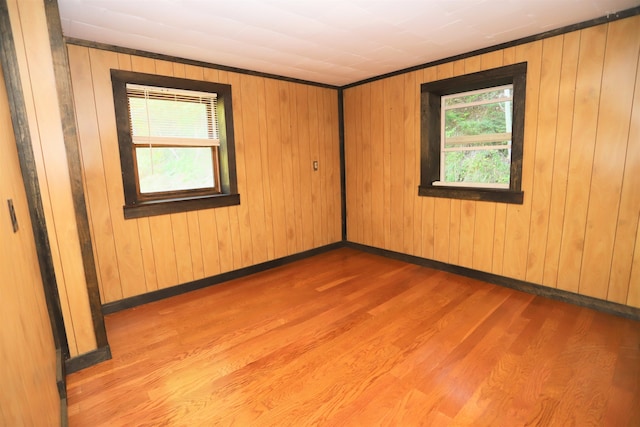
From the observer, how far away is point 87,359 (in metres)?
2.22

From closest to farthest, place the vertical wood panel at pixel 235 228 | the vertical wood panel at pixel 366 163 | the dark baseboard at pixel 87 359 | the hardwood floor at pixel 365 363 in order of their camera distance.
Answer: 1. the hardwood floor at pixel 365 363
2. the dark baseboard at pixel 87 359
3. the vertical wood panel at pixel 235 228
4. the vertical wood panel at pixel 366 163

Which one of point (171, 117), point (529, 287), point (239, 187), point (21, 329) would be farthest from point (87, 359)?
point (529, 287)

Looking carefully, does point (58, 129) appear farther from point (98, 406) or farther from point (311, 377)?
point (311, 377)

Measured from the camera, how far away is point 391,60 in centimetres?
353

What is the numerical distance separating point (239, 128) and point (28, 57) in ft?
6.49

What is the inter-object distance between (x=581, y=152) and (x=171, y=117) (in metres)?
3.90

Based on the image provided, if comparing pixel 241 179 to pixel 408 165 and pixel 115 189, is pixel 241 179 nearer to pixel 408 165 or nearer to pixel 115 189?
pixel 115 189

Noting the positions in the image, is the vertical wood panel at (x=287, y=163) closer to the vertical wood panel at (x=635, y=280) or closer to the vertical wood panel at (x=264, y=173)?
the vertical wood panel at (x=264, y=173)

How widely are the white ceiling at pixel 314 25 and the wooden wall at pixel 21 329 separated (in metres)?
1.16

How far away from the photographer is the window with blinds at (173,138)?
3105 millimetres

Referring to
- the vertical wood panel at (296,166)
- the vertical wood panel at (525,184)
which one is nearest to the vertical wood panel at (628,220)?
the vertical wood panel at (525,184)

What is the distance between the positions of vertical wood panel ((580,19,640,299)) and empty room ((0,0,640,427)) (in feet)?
0.05

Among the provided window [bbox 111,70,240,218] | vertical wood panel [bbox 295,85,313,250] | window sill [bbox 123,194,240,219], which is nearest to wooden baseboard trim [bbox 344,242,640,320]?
vertical wood panel [bbox 295,85,313,250]

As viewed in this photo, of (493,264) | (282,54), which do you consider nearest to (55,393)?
(282,54)
